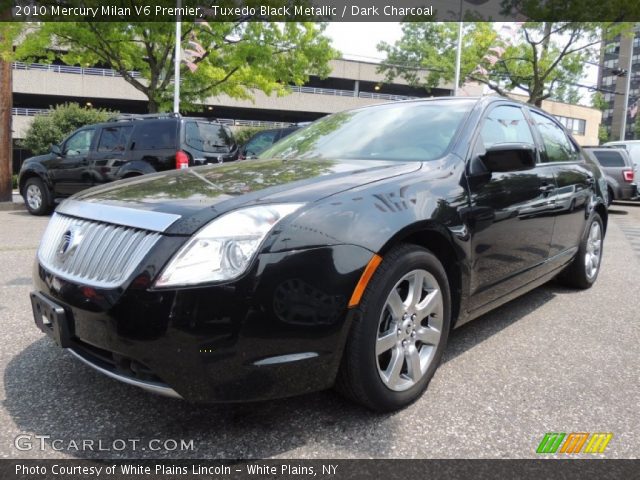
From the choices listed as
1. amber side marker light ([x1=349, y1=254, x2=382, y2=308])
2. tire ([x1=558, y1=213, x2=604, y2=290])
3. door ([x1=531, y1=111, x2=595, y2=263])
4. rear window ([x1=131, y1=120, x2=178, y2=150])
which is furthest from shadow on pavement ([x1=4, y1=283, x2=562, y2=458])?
rear window ([x1=131, y1=120, x2=178, y2=150])

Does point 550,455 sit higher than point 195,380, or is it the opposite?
point 195,380

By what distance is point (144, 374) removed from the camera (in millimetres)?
1994

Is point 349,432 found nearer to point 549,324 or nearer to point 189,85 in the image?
point 549,324

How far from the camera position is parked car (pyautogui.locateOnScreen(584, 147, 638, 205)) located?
13.5 metres

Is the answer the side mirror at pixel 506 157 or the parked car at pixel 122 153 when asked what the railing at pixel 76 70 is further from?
the side mirror at pixel 506 157

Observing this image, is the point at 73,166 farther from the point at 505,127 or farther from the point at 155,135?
the point at 505,127

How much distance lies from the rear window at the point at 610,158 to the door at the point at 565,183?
35.9 ft

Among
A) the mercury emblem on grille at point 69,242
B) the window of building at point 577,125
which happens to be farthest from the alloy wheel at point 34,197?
the window of building at point 577,125

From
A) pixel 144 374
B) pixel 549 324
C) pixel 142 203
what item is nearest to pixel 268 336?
pixel 144 374

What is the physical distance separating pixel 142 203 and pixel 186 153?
23.1ft

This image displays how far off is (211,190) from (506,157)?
63.4 inches

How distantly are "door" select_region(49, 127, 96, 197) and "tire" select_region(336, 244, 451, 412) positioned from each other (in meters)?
8.87

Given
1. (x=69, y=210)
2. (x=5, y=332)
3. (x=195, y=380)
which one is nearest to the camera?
(x=195, y=380)

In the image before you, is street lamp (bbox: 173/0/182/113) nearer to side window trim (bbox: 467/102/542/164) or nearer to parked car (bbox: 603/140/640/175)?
side window trim (bbox: 467/102/542/164)
